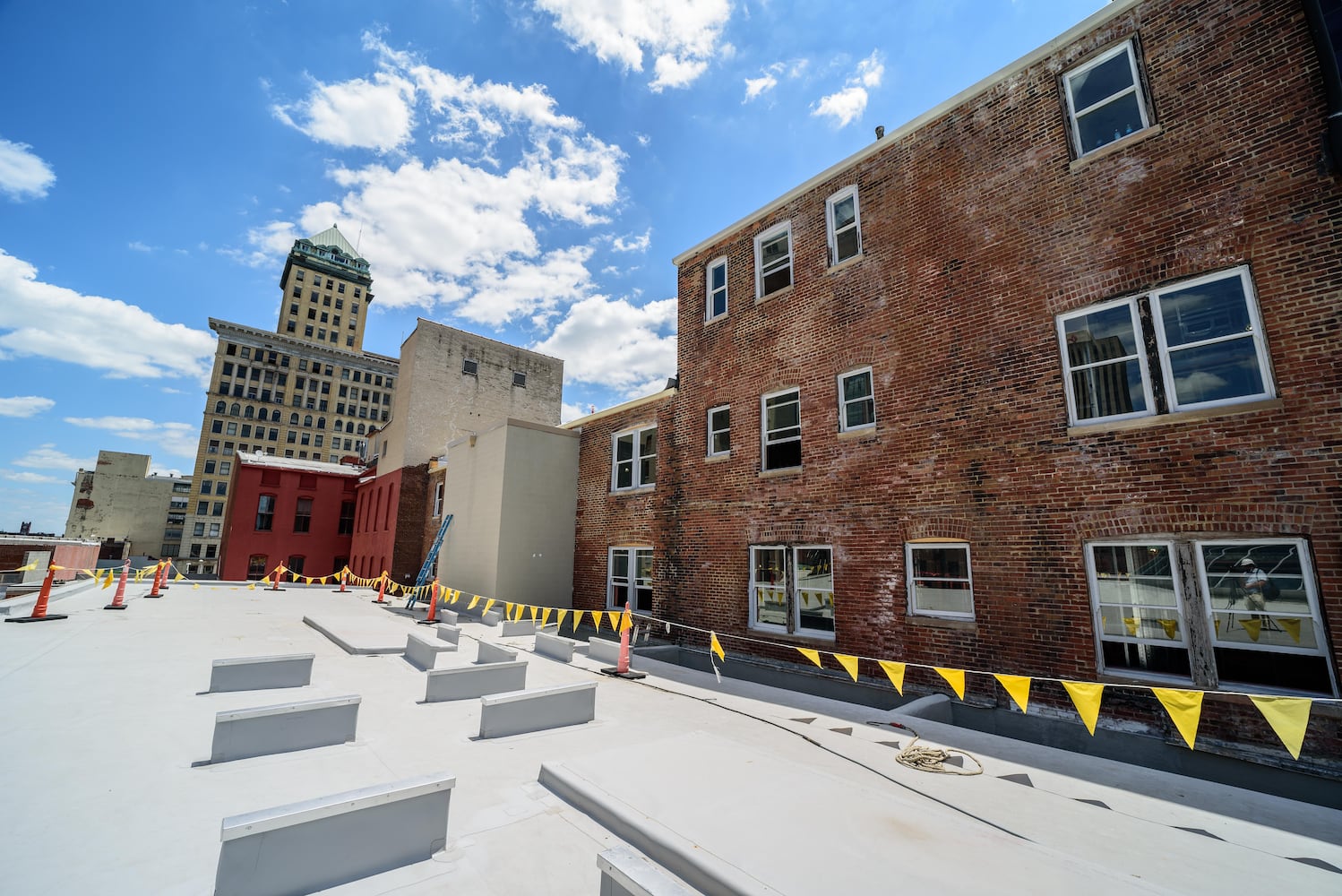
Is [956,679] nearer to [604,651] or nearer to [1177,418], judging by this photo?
[1177,418]

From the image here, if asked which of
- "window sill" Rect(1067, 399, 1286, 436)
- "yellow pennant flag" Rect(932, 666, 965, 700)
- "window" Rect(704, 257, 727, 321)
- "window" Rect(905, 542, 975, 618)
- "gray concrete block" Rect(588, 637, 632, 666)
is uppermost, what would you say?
"window" Rect(704, 257, 727, 321)

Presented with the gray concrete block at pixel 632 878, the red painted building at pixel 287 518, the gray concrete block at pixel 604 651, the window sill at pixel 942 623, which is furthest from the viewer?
the red painted building at pixel 287 518

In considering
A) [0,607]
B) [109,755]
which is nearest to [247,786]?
[109,755]

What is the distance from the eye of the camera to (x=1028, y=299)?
900 cm

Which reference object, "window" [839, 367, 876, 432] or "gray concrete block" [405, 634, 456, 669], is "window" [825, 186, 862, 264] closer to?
"window" [839, 367, 876, 432]

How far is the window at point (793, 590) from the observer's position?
1120cm

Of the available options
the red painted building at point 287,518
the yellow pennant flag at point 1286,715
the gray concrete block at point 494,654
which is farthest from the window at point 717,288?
the red painted building at point 287,518

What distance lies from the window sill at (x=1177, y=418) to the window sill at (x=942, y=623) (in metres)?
3.39

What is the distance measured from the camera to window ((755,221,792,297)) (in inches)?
523

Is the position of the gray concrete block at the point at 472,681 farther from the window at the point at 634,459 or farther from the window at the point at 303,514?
the window at the point at 303,514

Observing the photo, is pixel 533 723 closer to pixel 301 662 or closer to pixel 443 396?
pixel 301 662

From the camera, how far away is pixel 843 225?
12203mm

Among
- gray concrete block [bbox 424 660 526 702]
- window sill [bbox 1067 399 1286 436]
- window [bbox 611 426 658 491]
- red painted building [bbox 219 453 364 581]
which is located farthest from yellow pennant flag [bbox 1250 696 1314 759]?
red painted building [bbox 219 453 364 581]

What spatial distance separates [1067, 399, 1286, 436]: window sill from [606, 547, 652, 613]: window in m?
11.2
